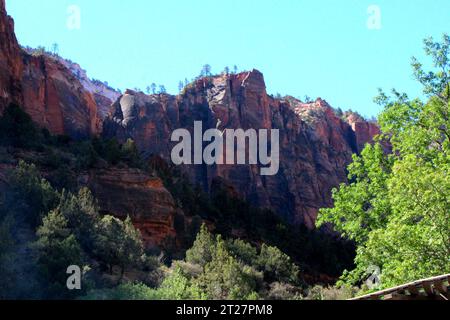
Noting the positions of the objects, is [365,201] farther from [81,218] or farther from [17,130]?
[17,130]

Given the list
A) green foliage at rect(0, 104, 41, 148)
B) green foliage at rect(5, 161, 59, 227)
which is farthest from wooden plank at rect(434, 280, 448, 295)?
green foliage at rect(0, 104, 41, 148)

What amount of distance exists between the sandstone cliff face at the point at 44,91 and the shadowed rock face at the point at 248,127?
9.89 m

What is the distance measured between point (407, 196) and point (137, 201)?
3256cm

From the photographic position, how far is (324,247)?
62312 millimetres

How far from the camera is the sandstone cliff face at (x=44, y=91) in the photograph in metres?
57.6

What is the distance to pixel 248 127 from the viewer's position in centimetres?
9294

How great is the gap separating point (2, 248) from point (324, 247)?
137ft

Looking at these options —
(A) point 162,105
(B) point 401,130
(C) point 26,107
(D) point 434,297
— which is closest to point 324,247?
(C) point 26,107

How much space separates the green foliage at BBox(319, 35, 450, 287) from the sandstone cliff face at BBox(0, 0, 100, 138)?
1584 inches

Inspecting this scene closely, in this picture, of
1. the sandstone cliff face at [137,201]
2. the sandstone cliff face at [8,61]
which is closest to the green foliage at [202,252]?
the sandstone cliff face at [137,201]

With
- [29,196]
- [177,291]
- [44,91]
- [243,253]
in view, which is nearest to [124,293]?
[177,291]

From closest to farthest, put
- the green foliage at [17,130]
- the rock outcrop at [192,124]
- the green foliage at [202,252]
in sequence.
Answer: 1. the green foliage at [202,252]
2. the green foliage at [17,130]
3. the rock outcrop at [192,124]

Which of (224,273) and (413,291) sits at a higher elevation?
(224,273)

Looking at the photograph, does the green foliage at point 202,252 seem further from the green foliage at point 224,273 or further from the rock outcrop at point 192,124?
the rock outcrop at point 192,124
